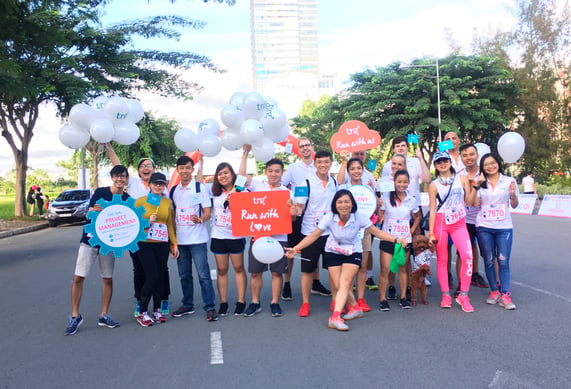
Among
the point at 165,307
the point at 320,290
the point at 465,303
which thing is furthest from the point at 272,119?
the point at 465,303

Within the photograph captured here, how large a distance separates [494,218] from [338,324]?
2.31 metres

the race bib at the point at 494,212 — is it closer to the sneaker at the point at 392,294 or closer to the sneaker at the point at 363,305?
the sneaker at the point at 392,294

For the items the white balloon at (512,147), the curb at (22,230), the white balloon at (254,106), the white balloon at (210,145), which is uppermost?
the white balloon at (254,106)

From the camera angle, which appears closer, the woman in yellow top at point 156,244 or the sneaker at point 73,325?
the sneaker at point 73,325

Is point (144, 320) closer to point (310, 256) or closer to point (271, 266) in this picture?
point (271, 266)

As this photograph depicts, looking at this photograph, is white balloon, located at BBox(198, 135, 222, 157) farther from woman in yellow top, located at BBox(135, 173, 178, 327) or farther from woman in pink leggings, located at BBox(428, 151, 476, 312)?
woman in pink leggings, located at BBox(428, 151, 476, 312)

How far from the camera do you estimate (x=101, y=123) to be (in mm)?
6078

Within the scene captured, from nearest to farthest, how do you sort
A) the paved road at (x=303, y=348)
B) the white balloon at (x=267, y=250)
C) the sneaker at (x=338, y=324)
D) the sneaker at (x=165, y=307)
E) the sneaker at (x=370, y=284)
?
1. the paved road at (x=303, y=348)
2. the sneaker at (x=338, y=324)
3. the white balloon at (x=267, y=250)
4. the sneaker at (x=165, y=307)
5. the sneaker at (x=370, y=284)

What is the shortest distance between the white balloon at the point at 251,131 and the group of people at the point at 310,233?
42cm

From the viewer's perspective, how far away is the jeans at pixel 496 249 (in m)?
5.80

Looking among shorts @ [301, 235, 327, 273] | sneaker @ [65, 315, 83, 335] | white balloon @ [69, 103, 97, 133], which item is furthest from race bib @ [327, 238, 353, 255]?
white balloon @ [69, 103, 97, 133]

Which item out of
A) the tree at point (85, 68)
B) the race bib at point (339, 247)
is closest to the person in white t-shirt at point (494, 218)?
the race bib at point (339, 247)

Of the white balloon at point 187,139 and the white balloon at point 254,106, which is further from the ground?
the white balloon at point 254,106

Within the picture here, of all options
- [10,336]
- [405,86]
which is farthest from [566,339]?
[405,86]
